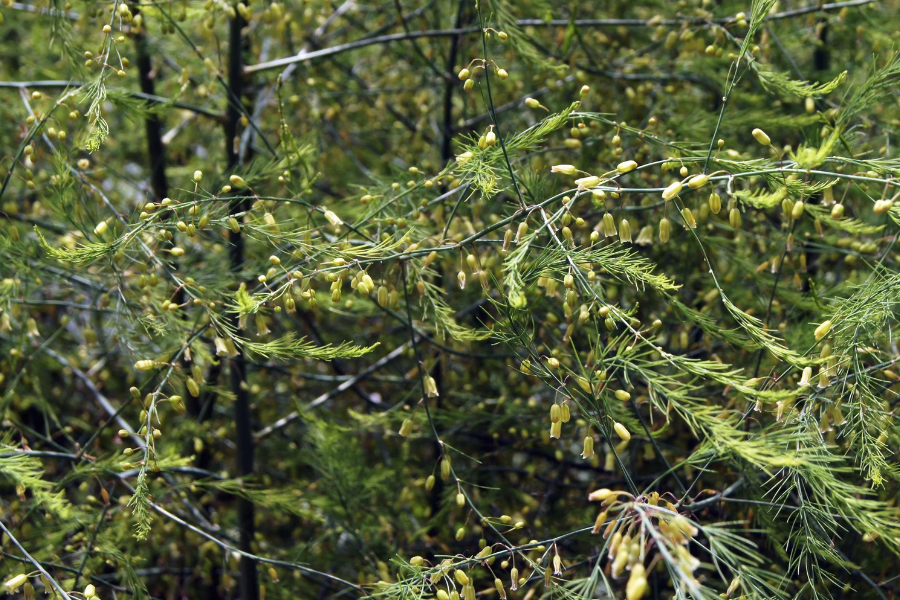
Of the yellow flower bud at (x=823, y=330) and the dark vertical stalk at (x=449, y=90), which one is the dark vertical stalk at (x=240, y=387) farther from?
the yellow flower bud at (x=823, y=330)

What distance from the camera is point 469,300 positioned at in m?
3.07

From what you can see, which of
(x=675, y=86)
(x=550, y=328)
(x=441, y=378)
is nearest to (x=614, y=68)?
(x=675, y=86)

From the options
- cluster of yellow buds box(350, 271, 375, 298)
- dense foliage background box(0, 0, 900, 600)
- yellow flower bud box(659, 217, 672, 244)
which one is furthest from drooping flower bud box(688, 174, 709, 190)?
cluster of yellow buds box(350, 271, 375, 298)

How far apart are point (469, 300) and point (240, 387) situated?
0.91m

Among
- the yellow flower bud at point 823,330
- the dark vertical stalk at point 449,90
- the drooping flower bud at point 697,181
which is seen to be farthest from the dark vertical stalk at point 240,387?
the yellow flower bud at point 823,330

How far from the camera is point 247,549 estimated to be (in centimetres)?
280

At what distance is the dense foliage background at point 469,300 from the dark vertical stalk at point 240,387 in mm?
12

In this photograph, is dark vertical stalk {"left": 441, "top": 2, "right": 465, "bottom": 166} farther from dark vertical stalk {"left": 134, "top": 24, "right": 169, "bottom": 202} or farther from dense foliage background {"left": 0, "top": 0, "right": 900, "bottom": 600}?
dark vertical stalk {"left": 134, "top": 24, "right": 169, "bottom": 202}

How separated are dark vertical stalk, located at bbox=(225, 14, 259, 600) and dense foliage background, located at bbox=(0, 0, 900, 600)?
12mm

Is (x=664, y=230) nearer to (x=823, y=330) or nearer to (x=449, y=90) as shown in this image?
(x=823, y=330)

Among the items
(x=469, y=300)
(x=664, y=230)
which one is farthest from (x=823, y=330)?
(x=469, y=300)

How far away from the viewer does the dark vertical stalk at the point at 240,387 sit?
265 cm

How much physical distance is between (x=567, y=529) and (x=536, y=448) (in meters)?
0.54

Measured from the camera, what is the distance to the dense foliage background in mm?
1755
